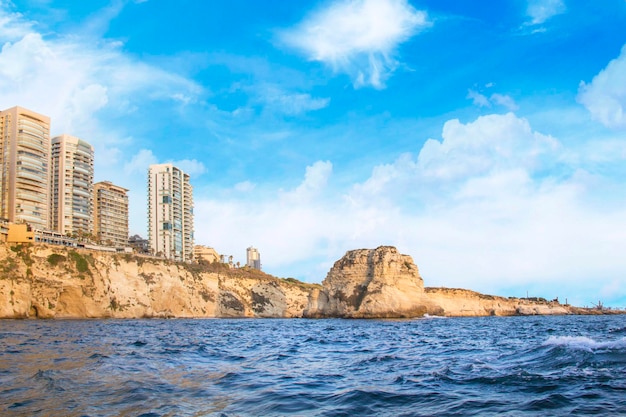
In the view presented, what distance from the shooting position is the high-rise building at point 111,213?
13996 cm

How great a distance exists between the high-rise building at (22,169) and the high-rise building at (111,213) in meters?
29.6

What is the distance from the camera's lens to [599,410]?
9070 mm

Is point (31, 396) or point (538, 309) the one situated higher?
point (31, 396)

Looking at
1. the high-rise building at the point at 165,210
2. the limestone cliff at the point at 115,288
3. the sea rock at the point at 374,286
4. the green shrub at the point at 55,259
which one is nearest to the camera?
the limestone cliff at the point at 115,288

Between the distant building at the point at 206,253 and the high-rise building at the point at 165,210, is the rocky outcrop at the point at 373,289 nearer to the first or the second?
the high-rise building at the point at 165,210

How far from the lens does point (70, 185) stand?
122 meters

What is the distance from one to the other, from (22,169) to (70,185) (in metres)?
17.4

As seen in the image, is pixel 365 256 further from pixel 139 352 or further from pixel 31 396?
pixel 31 396

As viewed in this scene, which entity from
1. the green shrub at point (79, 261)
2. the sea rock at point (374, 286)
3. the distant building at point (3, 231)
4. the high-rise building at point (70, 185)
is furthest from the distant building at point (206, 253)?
the green shrub at point (79, 261)

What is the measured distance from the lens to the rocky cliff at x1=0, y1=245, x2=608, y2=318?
7238 centimetres

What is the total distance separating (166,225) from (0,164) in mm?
54213

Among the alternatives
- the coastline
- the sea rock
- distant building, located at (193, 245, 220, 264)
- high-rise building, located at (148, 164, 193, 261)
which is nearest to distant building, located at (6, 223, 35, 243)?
the coastline

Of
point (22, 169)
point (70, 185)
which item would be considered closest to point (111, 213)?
point (70, 185)

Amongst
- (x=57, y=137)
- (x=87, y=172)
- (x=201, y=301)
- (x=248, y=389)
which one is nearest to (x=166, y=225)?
(x=87, y=172)
